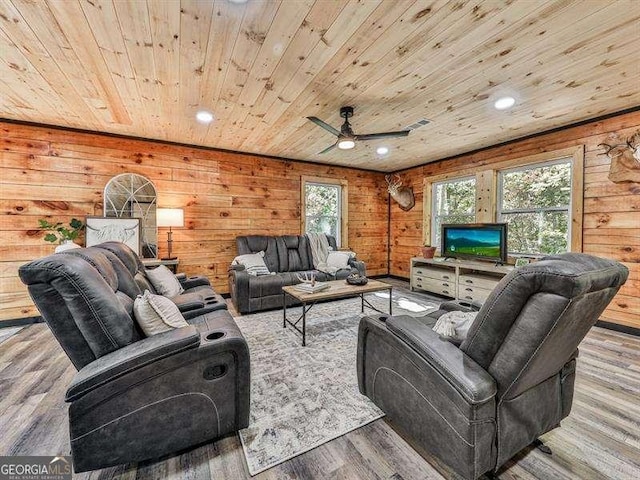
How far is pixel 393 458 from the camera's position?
147cm

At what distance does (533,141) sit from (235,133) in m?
4.20

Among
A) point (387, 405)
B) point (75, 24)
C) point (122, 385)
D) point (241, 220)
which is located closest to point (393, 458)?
point (387, 405)

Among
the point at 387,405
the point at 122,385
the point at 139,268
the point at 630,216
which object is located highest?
the point at 630,216

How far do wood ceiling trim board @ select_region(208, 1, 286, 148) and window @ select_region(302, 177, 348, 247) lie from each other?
2536mm

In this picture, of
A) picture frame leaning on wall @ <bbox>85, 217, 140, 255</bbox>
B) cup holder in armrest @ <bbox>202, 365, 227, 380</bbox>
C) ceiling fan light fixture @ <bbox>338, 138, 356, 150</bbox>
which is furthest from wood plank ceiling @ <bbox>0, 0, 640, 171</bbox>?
cup holder in armrest @ <bbox>202, 365, 227, 380</bbox>

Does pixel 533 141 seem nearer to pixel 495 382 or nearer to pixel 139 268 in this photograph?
pixel 495 382

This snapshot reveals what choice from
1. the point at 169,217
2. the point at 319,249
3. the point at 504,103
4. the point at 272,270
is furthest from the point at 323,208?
the point at 504,103

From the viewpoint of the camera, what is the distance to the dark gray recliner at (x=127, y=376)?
4.10 ft

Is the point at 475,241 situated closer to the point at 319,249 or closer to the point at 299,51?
the point at 319,249

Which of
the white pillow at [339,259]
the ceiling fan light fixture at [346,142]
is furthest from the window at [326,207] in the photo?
the ceiling fan light fixture at [346,142]

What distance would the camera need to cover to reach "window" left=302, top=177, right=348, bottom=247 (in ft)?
18.5

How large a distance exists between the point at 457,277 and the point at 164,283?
4046 millimetres

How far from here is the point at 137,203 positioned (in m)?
4.07

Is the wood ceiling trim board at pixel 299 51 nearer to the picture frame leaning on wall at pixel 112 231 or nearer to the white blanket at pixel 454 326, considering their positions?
the white blanket at pixel 454 326
